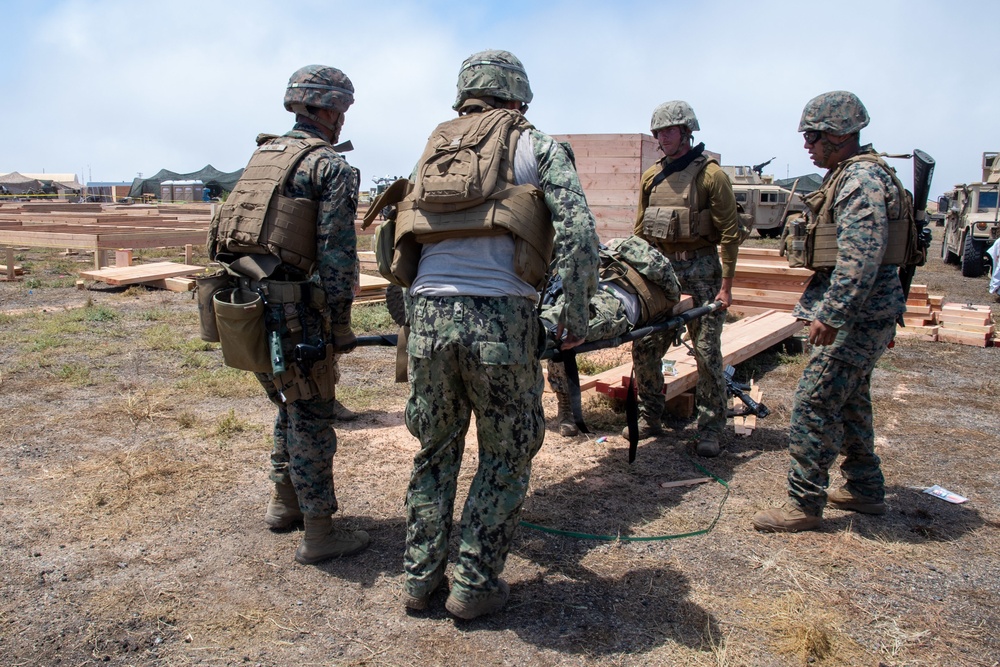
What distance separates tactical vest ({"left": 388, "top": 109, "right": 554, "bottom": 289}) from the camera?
2.75 meters

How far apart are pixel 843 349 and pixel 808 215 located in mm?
882

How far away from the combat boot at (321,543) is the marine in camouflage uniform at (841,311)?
2140mm

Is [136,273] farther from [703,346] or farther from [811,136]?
[811,136]

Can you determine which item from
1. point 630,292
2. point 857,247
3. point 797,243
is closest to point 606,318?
point 630,292

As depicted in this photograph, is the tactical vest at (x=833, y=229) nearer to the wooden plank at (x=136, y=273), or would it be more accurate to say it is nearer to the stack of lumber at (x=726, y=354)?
the stack of lumber at (x=726, y=354)

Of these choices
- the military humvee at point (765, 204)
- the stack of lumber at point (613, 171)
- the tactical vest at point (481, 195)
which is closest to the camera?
the tactical vest at point (481, 195)

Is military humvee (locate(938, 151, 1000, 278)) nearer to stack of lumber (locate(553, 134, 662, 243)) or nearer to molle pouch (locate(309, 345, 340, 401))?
stack of lumber (locate(553, 134, 662, 243))

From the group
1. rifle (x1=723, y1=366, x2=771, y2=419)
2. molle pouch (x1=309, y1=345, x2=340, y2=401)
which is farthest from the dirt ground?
molle pouch (x1=309, y1=345, x2=340, y2=401)

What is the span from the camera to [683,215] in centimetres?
495

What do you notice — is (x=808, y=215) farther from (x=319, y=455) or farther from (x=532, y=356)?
(x=319, y=455)

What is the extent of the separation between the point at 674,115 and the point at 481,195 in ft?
8.66

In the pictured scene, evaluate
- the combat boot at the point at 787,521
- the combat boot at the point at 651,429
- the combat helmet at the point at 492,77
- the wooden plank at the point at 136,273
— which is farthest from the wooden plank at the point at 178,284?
the combat boot at the point at 787,521

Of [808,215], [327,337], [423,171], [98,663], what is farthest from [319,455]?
[808,215]

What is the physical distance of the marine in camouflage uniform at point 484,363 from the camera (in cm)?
280
